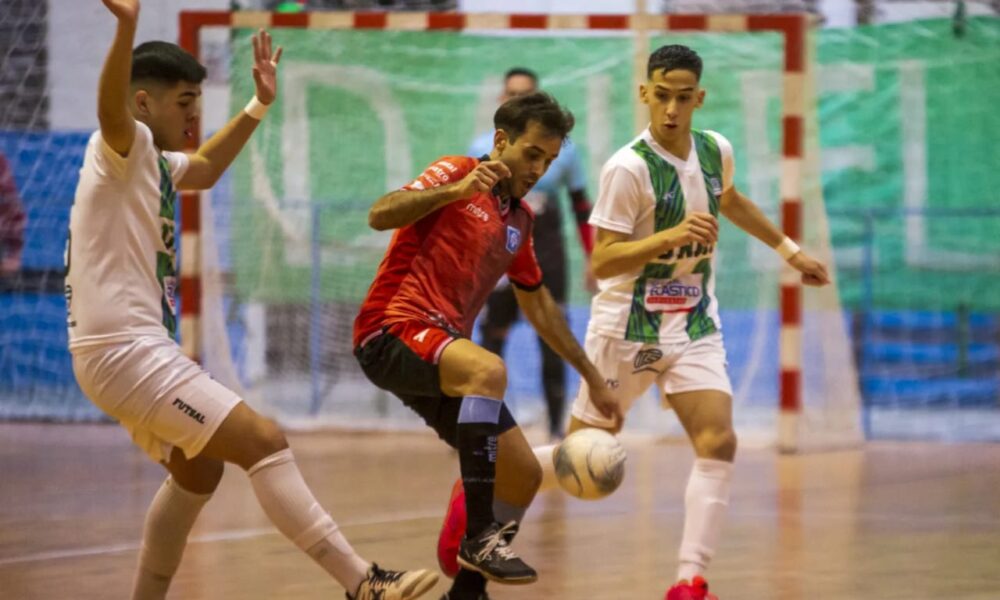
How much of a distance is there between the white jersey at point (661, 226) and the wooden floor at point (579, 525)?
3.16 ft

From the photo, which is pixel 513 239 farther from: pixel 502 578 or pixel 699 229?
pixel 502 578

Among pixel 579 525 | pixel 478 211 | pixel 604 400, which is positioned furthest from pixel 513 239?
pixel 579 525

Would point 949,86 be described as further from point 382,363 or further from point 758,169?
point 382,363

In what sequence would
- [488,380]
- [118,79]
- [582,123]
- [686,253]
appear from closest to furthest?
[118,79], [488,380], [686,253], [582,123]

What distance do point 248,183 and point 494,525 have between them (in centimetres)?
720

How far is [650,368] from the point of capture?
630 centimetres

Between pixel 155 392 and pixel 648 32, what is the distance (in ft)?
23.1

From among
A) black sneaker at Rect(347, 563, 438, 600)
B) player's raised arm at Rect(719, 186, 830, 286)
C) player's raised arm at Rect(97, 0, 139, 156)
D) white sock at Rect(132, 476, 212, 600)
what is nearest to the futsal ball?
black sneaker at Rect(347, 563, 438, 600)

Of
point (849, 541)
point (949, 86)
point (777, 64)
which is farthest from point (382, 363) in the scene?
point (949, 86)

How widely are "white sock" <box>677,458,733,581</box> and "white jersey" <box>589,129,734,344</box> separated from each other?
1.79 feet

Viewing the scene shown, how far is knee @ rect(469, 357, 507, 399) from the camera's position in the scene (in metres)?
5.26

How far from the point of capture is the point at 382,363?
5477 mm

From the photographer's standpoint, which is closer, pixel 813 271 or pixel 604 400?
pixel 604 400

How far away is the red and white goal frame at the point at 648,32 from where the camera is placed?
10.8 metres
